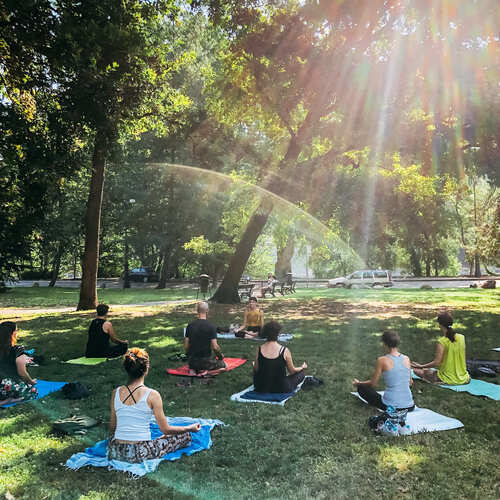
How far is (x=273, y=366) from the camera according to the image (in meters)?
6.43

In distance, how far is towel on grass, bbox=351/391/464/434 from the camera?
5.25m

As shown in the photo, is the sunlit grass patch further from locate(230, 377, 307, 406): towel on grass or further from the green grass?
the green grass

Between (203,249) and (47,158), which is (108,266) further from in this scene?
(47,158)

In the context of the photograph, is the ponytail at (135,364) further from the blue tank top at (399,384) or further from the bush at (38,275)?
the bush at (38,275)

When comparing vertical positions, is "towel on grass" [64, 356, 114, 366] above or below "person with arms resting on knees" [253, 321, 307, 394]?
below

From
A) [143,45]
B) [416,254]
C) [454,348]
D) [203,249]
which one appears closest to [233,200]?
[203,249]

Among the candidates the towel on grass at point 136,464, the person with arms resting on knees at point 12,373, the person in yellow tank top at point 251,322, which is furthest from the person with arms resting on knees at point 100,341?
the towel on grass at point 136,464

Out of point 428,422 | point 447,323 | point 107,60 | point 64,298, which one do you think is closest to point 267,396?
point 428,422

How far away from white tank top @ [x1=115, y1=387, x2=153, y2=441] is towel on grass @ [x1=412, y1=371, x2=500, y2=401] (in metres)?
5.09

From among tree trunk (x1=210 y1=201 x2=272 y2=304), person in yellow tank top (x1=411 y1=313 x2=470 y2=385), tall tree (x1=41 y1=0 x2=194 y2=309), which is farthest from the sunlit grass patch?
tree trunk (x1=210 y1=201 x2=272 y2=304)

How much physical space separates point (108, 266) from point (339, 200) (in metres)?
34.6

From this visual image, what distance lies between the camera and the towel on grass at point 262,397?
6230mm

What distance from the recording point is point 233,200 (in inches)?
887

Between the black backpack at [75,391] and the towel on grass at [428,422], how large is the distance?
4.86 meters
